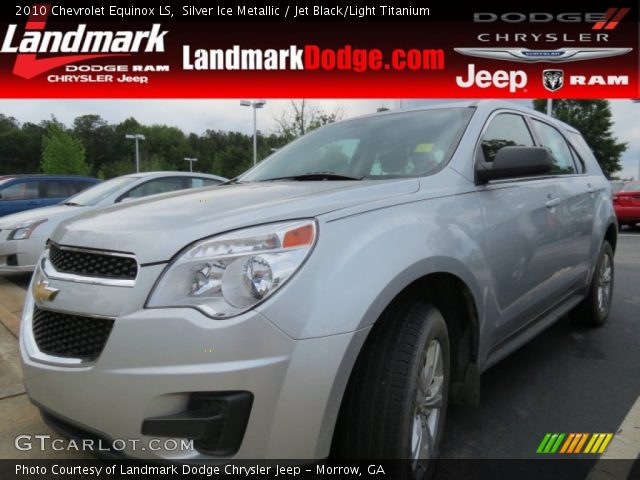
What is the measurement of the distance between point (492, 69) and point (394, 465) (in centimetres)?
1230

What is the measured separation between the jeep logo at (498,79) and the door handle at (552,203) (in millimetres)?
8935

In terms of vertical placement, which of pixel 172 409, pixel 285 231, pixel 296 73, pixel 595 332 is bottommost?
pixel 595 332

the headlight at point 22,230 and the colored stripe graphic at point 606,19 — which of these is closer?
the headlight at point 22,230

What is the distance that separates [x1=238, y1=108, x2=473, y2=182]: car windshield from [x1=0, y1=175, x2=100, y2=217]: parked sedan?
650cm

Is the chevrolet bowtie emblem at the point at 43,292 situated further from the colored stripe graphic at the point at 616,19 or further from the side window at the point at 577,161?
the colored stripe graphic at the point at 616,19

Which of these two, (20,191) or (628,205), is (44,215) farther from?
(628,205)

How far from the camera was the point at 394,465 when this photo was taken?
1.59 meters

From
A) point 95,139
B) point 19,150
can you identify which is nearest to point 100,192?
point 19,150

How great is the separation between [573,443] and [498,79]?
38.5 feet

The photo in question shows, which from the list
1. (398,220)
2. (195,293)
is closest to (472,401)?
(398,220)

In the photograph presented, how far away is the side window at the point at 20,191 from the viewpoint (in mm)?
7863

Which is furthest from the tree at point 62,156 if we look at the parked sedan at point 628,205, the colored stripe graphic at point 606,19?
the parked sedan at point 628,205

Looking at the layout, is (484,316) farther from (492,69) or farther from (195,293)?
(492,69)

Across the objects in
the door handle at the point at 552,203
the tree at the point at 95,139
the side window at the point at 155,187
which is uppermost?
the tree at the point at 95,139
